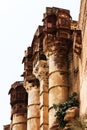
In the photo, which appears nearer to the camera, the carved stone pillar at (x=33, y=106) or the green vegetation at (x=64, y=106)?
the green vegetation at (x=64, y=106)

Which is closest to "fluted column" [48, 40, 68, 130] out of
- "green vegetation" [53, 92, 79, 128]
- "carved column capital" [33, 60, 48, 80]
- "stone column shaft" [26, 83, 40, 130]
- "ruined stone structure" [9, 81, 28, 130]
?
"green vegetation" [53, 92, 79, 128]

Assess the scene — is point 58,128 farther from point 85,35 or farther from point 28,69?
point 28,69

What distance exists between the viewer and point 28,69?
17266 millimetres

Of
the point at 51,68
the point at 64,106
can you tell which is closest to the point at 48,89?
the point at 51,68

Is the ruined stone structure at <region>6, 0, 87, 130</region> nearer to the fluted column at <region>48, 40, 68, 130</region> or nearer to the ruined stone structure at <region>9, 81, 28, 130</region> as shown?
the fluted column at <region>48, 40, 68, 130</region>

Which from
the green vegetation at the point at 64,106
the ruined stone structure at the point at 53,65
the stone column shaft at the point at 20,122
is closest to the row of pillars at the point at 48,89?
the ruined stone structure at the point at 53,65

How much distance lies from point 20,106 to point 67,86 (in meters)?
4.70

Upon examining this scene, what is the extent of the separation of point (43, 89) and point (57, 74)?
1.28 m

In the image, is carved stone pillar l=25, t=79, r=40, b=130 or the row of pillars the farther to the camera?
carved stone pillar l=25, t=79, r=40, b=130

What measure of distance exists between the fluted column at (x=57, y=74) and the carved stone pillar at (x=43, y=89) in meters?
0.97

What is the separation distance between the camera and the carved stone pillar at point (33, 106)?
636 inches

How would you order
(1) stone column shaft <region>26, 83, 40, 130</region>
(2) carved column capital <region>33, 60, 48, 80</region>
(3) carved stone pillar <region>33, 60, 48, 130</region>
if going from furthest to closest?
(1) stone column shaft <region>26, 83, 40, 130</region>, (2) carved column capital <region>33, 60, 48, 80</region>, (3) carved stone pillar <region>33, 60, 48, 130</region>

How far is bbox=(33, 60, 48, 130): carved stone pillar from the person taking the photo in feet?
49.0

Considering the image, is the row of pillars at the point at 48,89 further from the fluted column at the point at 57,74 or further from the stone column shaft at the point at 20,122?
the stone column shaft at the point at 20,122
